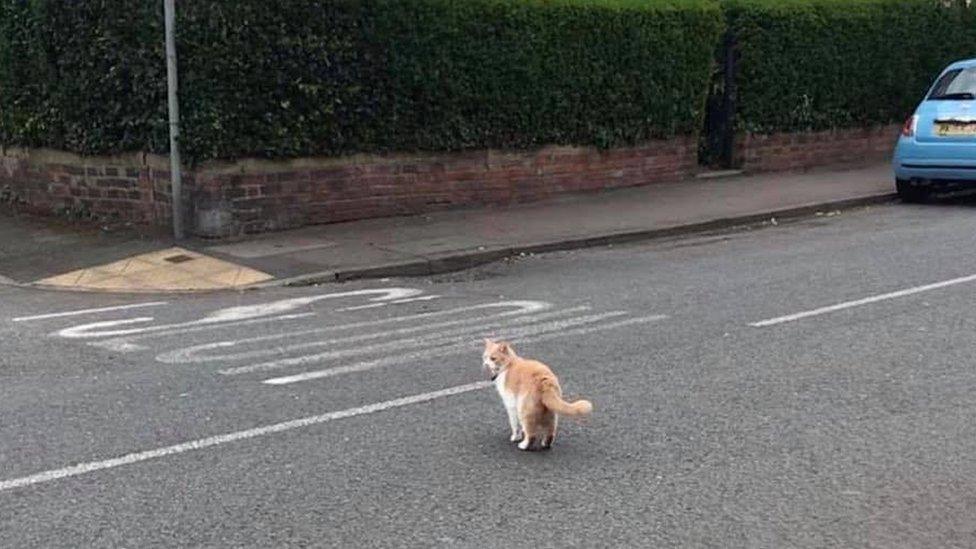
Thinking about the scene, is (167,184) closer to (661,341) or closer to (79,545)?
(661,341)

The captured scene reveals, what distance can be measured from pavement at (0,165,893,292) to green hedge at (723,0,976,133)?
2441 mm

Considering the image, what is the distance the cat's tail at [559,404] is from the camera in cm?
499

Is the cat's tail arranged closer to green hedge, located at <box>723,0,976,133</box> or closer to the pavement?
the pavement

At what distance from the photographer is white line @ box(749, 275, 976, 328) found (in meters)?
8.20

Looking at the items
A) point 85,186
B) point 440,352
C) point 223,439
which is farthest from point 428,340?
point 85,186

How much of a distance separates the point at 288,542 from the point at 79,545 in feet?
2.55

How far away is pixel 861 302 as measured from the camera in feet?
28.7

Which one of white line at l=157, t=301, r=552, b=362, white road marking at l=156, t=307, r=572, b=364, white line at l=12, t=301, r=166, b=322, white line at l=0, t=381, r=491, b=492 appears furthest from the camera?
white line at l=12, t=301, r=166, b=322

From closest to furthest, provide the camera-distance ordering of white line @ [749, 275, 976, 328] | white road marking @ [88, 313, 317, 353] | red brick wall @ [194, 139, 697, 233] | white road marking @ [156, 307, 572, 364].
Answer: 1. white road marking @ [156, 307, 572, 364]
2. white road marking @ [88, 313, 317, 353]
3. white line @ [749, 275, 976, 328]
4. red brick wall @ [194, 139, 697, 233]

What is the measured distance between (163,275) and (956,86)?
10509 millimetres

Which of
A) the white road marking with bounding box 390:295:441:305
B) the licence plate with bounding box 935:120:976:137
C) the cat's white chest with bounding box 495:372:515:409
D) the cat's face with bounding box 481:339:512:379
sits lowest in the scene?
the white road marking with bounding box 390:295:441:305

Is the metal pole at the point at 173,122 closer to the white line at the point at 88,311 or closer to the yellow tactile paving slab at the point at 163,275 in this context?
the yellow tactile paving slab at the point at 163,275

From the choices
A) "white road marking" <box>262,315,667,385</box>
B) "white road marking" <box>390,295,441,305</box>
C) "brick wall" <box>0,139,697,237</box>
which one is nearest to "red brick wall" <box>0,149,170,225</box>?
"brick wall" <box>0,139,697,237</box>

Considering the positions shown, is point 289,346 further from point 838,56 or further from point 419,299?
point 838,56
